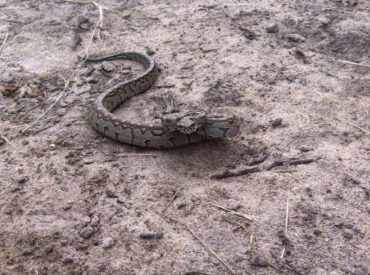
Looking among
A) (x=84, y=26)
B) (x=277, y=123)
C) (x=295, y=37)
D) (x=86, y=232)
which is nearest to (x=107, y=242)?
(x=86, y=232)

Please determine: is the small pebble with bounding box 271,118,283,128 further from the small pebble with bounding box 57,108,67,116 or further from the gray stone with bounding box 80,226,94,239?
the small pebble with bounding box 57,108,67,116

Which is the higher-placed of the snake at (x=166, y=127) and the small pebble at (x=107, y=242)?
the snake at (x=166, y=127)

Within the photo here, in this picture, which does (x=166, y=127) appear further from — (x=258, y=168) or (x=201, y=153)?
(x=258, y=168)

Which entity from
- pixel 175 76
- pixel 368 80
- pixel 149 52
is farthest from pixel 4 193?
pixel 368 80

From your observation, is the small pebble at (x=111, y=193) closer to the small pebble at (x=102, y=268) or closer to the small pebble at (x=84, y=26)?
the small pebble at (x=102, y=268)

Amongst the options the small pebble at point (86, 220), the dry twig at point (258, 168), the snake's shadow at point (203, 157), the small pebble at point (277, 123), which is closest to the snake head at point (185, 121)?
the snake's shadow at point (203, 157)

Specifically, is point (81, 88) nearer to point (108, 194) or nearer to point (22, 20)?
point (108, 194)
